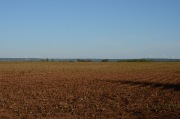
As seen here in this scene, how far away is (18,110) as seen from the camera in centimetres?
1097

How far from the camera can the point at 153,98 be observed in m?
13.9

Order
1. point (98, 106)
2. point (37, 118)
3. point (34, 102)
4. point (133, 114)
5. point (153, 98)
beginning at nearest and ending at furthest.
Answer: point (37, 118)
point (133, 114)
point (98, 106)
point (34, 102)
point (153, 98)

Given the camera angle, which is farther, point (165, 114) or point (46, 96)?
point (46, 96)

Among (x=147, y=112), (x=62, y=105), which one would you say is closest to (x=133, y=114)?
(x=147, y=112)

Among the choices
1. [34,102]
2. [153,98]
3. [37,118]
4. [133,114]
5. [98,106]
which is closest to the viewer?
[37,118]

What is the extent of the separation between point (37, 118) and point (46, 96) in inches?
194

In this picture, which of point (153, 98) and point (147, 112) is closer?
point (147, 112)

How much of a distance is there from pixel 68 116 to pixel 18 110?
2.02 metres

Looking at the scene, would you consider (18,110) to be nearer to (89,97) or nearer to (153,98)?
(89,97)

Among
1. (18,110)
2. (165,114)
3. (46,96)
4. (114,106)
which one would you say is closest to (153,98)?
(114,106)

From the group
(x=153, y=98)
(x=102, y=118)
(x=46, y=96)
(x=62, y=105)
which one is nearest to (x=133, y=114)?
(x=102, y=118)

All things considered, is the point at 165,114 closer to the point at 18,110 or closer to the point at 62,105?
the point at 62,105

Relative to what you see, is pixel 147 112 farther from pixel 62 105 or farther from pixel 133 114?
pixel 62 105

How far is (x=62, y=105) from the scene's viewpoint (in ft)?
39.2
